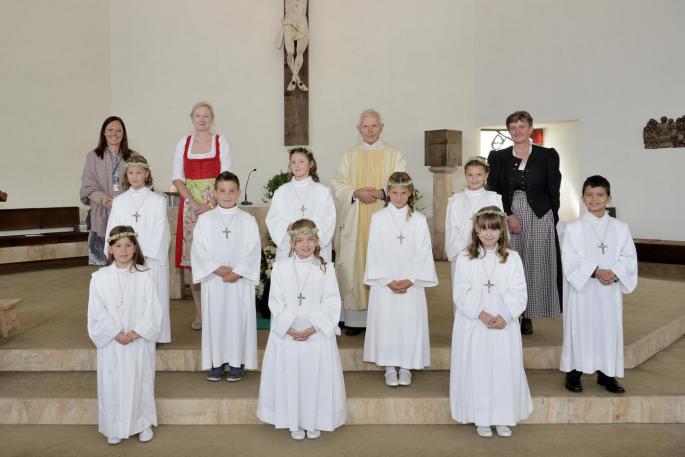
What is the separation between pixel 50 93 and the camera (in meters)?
10.8

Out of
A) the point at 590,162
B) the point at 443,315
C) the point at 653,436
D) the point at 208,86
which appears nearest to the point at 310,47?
the point at 208,86

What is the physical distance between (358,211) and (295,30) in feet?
19.1

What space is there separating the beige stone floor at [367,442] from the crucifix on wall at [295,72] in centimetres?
709

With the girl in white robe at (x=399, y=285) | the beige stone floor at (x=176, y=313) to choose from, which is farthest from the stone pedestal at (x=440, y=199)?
the girl in white robe at (x=399, y=285)

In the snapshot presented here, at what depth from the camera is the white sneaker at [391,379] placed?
5.21 metres

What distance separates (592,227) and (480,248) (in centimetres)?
100

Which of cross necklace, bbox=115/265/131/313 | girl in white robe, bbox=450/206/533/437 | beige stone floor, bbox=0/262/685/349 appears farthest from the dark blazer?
cross necklace, bbox=115/265/131/313

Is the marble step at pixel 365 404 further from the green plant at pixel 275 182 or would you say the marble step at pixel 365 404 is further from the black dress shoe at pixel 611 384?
the green plant at pixel 275 182

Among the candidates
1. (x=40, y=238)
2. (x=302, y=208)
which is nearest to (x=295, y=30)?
(x=40, y=238)

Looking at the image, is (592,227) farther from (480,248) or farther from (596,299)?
(480,248)

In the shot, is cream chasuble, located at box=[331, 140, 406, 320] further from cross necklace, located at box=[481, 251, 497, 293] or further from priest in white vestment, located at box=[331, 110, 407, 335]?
cross necklace, located at box=[481, 251, 497, 293]

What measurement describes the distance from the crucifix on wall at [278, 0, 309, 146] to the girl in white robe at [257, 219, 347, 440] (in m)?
6.82

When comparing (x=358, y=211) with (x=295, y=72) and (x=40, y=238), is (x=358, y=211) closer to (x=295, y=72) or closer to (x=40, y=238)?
(x=295, y=72)

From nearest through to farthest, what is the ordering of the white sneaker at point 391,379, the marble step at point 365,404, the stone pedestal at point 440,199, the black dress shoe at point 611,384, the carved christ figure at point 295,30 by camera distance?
the marble step at point 365,404 → the black dress shoe at point 611,384 → the white sneaker at point 391,379 → the stone pedestal at point 440,199 → the carved christ figure at point 295,30
